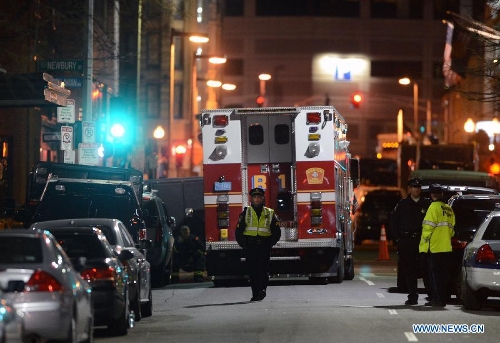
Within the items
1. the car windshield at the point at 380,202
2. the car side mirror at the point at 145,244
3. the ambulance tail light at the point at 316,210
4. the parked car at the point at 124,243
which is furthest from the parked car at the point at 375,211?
the parked car at the point at 124,243

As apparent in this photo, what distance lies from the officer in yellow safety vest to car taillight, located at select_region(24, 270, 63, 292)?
27.3 ft

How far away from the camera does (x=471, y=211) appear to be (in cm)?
2214

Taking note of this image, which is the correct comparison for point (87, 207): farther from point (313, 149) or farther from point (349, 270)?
point (349, 270)

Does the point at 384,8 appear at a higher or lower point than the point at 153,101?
higher

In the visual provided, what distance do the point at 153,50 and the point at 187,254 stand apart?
49.9m

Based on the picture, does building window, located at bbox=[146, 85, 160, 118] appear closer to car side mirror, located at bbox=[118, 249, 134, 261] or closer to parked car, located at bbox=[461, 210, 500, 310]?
parked car, located at bbox=[461, 210, 500, 310]

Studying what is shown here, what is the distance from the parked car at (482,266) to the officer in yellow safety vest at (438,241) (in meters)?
0.41

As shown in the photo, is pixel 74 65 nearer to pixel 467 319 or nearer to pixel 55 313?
pixel 467 319

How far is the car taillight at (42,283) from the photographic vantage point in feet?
41.0

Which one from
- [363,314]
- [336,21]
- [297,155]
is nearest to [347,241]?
[297,155]

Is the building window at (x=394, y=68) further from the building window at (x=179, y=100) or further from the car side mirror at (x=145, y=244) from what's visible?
the car side mirror at (x=145, y=244)

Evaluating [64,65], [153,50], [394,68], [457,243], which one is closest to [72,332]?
[457,243]

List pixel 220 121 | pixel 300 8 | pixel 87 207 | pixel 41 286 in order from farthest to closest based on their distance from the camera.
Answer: pixel 300 8
pixel 220 121
pixel 87 207
pixel 41 286

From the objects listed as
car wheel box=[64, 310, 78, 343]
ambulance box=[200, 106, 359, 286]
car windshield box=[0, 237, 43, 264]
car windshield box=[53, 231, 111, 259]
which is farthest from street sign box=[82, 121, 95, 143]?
car wheel box=[64, 310, 78, 343]
